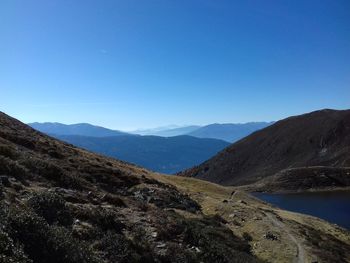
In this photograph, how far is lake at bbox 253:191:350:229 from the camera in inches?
3543

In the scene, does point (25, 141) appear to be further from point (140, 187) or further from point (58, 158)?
point (140, 187)

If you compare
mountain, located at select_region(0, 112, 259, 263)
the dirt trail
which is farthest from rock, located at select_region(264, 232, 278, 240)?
mountain, located at select_region(0, 112, 259, 263)

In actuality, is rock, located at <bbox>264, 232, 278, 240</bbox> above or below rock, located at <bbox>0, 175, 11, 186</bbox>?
below

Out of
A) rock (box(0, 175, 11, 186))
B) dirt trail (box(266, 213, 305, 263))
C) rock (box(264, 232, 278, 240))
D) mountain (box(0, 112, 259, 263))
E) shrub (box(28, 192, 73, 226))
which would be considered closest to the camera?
mountain (box(0, 112, 259, 263))

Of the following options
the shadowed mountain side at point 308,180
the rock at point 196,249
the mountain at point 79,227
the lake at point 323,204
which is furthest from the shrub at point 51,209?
the shadowed mountain side at point 308,180

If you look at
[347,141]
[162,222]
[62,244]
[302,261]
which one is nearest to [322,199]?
[347,141]

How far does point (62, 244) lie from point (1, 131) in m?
35.0

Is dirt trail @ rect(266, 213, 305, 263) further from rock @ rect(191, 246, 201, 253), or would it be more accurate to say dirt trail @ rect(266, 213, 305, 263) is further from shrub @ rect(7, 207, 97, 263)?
shrub @ rect(7, 207, 97, 263)

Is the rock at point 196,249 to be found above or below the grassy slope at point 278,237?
above

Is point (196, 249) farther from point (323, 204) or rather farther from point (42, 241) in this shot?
point (323, 204)

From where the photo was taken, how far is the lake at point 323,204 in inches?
3543

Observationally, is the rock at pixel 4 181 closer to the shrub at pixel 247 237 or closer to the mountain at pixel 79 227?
the mountain at pixel 79 227

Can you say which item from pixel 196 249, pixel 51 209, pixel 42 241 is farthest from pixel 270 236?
pixel 42 241

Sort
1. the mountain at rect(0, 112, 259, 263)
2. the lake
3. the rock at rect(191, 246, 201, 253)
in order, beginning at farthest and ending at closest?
the lake → the rock at rect(191, 246, 201, 253) → the mountain at rect(0, 112, 259, 263)
